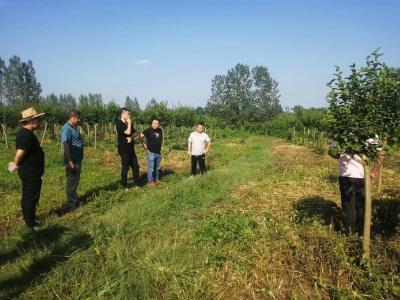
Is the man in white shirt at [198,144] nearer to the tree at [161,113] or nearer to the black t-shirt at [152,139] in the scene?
the black t-shirt at [152,139]

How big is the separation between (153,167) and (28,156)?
4064mm

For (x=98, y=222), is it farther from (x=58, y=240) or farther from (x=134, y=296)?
(x=134, y=296)

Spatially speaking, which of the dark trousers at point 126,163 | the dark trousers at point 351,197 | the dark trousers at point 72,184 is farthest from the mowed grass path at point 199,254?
the dark trousers at point 126,163

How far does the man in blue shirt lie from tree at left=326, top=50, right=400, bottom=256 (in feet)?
16.3

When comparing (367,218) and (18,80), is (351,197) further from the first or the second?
(18,80)

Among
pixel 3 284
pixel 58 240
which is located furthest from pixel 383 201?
pixel 3 284

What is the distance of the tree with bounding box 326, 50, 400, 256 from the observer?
13.8 ft

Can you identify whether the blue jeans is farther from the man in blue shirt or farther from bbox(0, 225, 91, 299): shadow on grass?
bbox(0, 225, 91, 299): shadow on grass

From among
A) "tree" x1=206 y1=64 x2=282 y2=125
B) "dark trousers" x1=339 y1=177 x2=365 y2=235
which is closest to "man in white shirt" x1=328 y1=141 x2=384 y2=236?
"dark trousers" x1=339 y1=177 x2=365 y2=235

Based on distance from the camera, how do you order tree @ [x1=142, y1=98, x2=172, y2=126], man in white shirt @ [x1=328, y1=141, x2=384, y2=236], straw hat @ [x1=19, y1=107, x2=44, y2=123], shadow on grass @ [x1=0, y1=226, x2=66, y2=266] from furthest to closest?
tree @ [x1=142, y1=98, x2=172, y2=126], straw hat @ [x1=19, y1=107, x2=44, y2=123], man in white shirt @ [x1=328, y1=141, x2=384, y2=236], shadow on grass @ [x1=0, y1=226, x2=66, y2=266]

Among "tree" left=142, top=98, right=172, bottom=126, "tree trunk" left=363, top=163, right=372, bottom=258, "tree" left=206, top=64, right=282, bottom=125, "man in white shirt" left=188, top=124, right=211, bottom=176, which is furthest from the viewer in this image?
"tree" left=206, top=64, right=282, bottom=125

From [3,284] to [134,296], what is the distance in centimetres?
167

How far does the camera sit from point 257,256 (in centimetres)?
450

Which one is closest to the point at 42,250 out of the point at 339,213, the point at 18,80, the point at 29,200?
the point at 29,200
